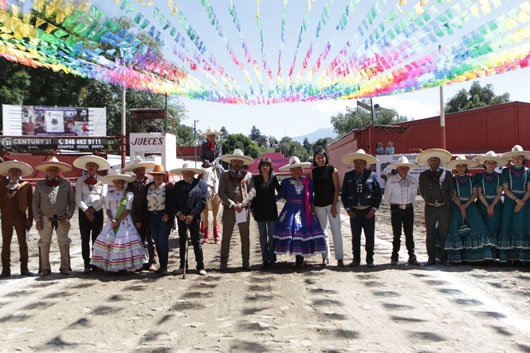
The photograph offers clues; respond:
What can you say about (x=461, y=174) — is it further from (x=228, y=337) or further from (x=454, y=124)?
(x=454, y=124)

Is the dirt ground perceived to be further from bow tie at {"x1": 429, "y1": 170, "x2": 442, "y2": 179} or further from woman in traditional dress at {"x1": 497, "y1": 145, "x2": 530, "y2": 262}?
bow tie at {"x1": 429, "y1": 170, "x2": 442, "y2": 179}

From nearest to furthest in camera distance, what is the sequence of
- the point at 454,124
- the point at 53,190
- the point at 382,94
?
the point at 53,190 → the point at 382,94 → the point at 454,124

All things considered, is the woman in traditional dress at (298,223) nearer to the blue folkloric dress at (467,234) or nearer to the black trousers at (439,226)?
the black trousers at (439,226)

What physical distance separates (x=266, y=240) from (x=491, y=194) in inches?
147

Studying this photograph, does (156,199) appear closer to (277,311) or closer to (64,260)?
(64,260)

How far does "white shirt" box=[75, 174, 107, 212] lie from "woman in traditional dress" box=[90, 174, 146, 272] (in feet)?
0.51

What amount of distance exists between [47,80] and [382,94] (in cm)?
3120

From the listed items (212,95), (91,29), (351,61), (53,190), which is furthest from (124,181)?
(351,61)

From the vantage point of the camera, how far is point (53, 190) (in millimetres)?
6281

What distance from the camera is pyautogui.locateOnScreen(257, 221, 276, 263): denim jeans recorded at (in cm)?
641

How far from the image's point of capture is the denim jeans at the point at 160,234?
20.6 ft

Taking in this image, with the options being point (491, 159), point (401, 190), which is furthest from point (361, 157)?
point (491, 159)

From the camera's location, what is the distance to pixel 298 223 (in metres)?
6.38

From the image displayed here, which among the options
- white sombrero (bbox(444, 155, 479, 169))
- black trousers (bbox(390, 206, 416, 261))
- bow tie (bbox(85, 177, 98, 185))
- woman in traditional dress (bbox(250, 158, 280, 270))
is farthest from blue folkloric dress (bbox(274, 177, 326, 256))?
bow tie (bbox(85, 177, 98, 185))
